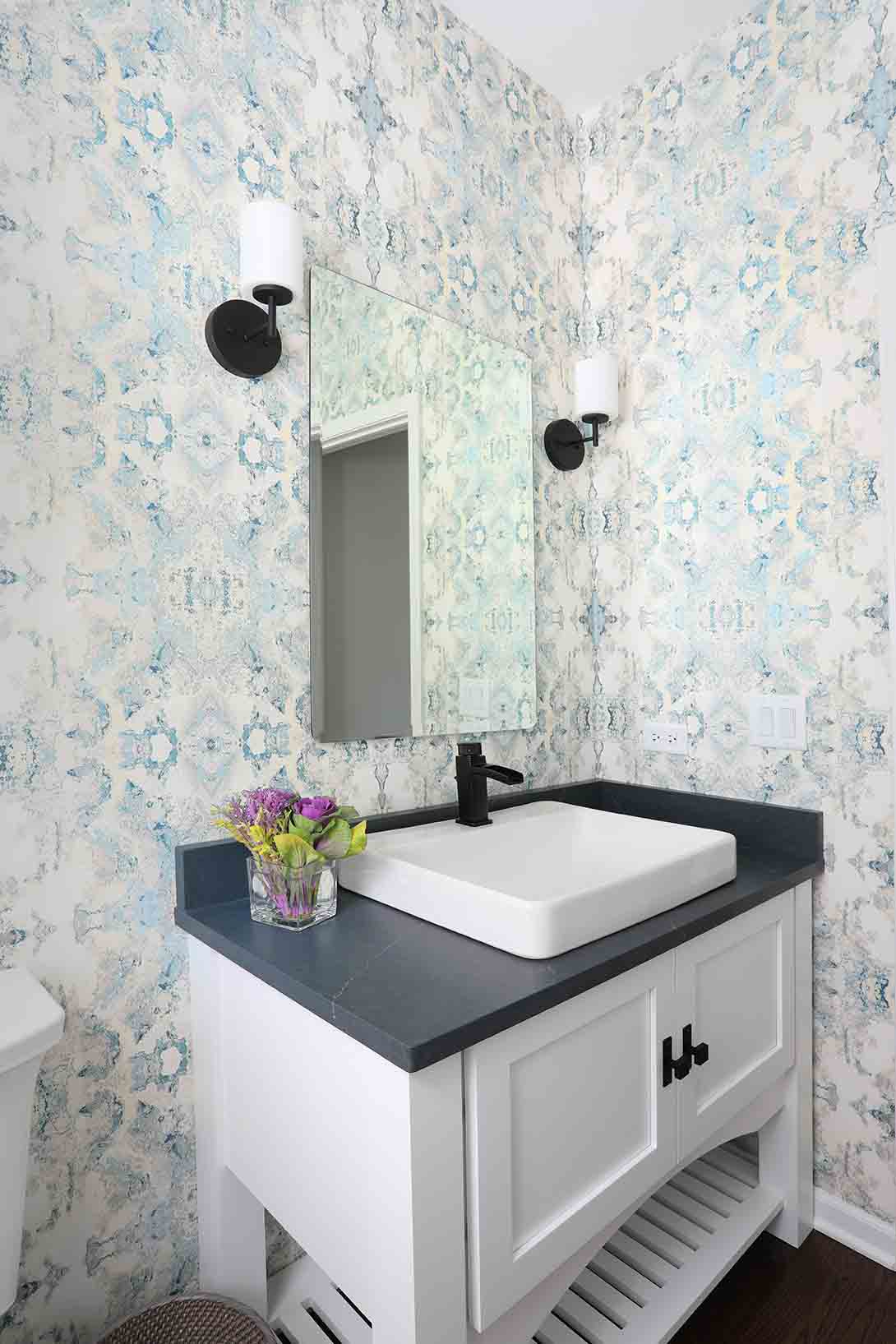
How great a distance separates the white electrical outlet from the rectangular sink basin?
30 centimetres

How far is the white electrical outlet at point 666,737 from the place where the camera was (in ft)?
5.90

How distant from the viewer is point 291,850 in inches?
44.4

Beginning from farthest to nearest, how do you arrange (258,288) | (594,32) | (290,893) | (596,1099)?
(594,32) → (258,288) → (290,893) → (596,1099)

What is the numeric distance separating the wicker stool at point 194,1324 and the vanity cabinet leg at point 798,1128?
101 cm

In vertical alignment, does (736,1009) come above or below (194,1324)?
above

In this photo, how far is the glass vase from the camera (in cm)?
115

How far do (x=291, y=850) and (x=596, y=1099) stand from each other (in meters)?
0.55

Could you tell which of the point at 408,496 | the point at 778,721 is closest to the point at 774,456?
the point at 778,721

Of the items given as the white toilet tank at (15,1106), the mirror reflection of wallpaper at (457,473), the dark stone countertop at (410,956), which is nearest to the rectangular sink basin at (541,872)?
the dark stone countertop at (410,956)

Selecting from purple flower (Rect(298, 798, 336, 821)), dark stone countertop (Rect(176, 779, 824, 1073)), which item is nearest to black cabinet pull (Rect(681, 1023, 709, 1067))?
dark stone countertop (Rect(176, 779, 824, 1073))

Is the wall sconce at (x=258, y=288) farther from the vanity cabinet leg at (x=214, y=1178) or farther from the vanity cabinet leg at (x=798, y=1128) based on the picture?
the vanity cabinet leg at (x=798, y=1128)

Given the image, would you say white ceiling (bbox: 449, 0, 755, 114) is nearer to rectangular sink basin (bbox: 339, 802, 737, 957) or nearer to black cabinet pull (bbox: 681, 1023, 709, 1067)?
rectangular sink basin (bbox: 339, 802, 737, 957)

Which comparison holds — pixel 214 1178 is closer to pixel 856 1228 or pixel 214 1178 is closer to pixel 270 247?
pixel 856 1228

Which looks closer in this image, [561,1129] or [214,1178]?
[561,1129]
